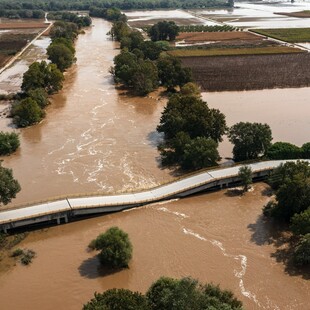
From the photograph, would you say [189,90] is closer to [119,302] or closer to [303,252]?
[303,252]

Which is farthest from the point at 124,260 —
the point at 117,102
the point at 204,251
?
the point at 117,102

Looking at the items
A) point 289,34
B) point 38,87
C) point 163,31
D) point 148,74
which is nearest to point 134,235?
point 38,87

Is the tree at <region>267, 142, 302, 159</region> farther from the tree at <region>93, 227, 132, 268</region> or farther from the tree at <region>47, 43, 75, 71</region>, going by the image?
the tree at <region>47, 43, 75, 71</region>

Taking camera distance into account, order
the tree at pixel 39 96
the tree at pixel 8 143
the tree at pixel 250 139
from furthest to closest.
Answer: the tree at pixel 39 96 → the tree at pixel 8 143 → the tree at pixel 250 139

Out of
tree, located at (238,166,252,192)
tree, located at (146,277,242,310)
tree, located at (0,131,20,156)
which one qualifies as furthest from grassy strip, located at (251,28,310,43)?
tree, located at (146,277,242,310)

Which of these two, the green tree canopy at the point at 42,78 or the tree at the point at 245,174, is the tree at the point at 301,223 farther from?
the green tree canopy at the point at 42,78

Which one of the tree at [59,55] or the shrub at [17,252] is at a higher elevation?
the tree at [59,55]

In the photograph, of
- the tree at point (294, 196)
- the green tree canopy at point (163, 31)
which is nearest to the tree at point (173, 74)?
the tree at point (294, 196)
